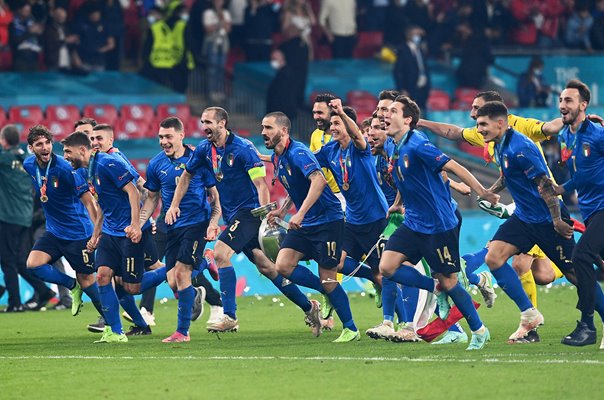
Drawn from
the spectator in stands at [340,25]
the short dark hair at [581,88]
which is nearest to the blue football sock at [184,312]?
the short dark hair at [581,88]

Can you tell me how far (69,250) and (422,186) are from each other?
452 centimetres

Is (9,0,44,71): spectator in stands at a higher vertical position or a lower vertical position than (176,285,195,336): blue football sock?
higher

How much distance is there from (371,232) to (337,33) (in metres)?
15.7

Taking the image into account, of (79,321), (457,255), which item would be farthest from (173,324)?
(457,255)

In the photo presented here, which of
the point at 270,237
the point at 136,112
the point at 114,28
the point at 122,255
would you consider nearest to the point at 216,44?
the point at 114,28

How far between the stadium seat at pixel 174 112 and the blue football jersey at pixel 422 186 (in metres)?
13.8

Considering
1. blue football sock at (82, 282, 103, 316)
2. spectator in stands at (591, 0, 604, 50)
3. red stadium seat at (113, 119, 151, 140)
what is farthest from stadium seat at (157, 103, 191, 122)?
blue football sock at (82, 282, 103, 316)

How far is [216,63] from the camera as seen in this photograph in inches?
1093

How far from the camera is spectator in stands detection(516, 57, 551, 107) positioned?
29141 millimetres

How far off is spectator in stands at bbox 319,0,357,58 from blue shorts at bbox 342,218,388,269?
49.0ft

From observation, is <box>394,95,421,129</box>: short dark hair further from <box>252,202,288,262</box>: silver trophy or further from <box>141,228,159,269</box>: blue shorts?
<box>141,228,159,269</box>: blue shorts

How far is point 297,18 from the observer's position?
2778cm

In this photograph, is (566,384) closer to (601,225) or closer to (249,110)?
(601,225)

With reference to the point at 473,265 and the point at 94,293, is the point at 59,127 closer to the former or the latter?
the point at 94,293
